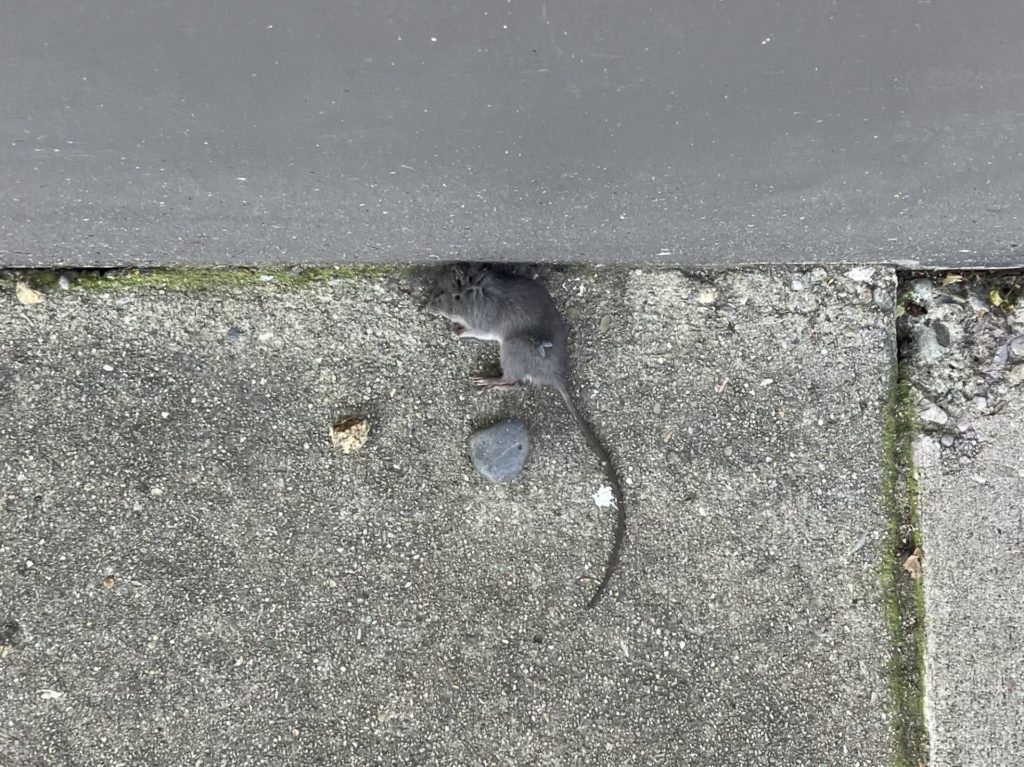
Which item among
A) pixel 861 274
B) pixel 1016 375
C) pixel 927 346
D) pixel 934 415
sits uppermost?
pixel 861 274

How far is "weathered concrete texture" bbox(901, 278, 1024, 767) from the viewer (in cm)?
260

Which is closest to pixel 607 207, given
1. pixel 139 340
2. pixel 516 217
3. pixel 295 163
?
pixel 516 217

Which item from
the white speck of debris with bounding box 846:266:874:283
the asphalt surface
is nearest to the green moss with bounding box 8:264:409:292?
the asphalt surface

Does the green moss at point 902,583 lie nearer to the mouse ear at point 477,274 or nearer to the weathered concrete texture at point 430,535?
the weathered concrete texture at point 430,535

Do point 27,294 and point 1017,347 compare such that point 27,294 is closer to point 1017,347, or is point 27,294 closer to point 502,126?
point 502,126

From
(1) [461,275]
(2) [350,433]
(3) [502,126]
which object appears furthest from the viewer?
(2) [350,433]

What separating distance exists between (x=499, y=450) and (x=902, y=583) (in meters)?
1.68

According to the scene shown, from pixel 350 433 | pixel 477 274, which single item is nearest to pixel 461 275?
pixel 477 274

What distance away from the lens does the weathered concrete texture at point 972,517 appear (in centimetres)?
260

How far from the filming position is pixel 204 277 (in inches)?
98.3

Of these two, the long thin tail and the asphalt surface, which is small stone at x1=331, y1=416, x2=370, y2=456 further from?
the long thin tail

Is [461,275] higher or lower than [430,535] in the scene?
higher

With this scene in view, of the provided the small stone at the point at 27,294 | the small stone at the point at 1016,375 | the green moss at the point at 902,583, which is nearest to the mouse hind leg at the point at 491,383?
the green moss at the point at 902,583

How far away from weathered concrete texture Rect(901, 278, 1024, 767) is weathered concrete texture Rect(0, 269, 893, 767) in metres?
0.20
